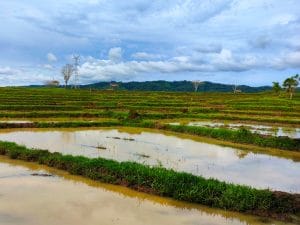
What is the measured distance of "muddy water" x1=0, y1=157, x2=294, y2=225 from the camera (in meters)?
7.66

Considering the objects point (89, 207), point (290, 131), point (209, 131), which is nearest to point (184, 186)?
point (89, 207)

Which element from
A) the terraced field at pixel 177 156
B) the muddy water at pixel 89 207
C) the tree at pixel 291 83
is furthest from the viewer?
the tree at pixel 291 83

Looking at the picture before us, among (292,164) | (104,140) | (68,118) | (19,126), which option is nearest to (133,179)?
(292,164)

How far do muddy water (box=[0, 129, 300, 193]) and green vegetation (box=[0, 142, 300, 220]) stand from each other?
186cm

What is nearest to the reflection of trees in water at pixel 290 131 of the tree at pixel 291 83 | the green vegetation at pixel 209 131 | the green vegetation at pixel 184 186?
the green vegetation at pixel 209 131

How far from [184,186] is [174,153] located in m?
6.29

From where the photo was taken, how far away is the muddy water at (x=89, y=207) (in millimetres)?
7656

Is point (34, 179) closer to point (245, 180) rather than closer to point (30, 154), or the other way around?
point (30, 154)

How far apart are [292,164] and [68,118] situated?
16.5 m

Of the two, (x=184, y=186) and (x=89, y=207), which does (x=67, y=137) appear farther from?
(x=89, y=207)

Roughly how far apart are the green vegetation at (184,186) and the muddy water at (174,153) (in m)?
1.86

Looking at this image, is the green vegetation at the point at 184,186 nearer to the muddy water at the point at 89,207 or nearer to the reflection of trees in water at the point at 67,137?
the muddy water at the point at 89,207

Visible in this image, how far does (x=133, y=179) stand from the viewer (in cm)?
1012

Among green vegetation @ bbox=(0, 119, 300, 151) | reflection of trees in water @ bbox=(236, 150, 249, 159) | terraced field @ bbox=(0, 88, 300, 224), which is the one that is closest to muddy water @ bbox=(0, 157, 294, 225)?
terraced field @ bbox=(0, 88, 300, 224)
